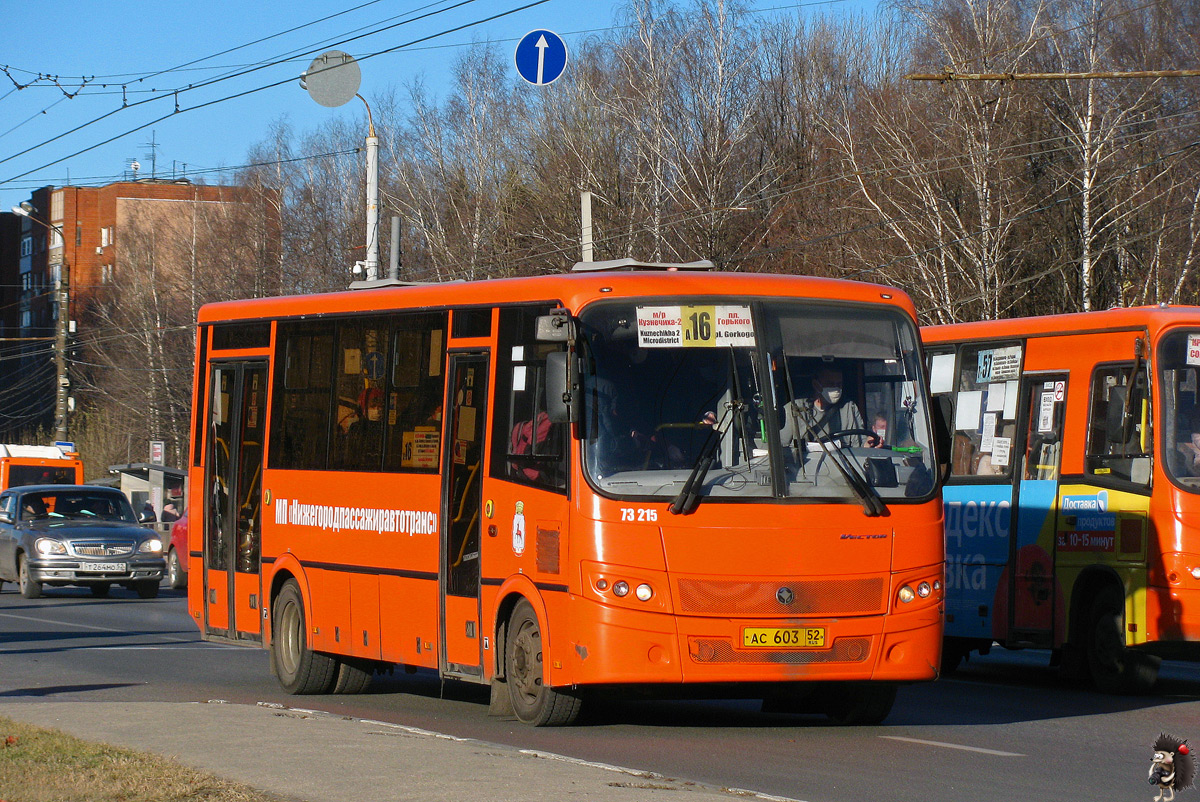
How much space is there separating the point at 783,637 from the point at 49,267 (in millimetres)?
110089

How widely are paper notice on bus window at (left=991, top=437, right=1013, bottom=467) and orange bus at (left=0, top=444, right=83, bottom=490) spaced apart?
101 ft

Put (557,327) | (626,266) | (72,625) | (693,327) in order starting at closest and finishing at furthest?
(557,327) → (693,327) → (626,266) → (72,625)

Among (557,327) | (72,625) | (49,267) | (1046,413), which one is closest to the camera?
(557,327)

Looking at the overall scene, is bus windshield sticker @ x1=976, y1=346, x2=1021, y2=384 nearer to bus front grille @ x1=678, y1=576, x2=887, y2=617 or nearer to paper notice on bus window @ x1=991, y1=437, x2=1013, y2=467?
paper notice on bus window @ x1=991, y1=437, x2=1013, y2=467

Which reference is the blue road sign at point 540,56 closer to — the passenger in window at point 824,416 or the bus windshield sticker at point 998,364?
the bus windshield sticker at point 998,364

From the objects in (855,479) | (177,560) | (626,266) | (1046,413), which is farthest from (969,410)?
(177,560)

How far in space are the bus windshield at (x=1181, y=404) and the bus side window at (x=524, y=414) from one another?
5.15 metres

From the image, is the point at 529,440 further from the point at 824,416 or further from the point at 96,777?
the point at 96,777

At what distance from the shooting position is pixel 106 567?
28219mm

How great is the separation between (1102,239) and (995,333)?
2115 centimetres

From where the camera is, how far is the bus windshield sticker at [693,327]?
36.4 feet

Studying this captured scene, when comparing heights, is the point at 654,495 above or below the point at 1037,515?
above

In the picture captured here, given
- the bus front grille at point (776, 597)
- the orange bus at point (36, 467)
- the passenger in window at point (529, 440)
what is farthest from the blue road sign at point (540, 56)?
the orange bus at point (36, 467)

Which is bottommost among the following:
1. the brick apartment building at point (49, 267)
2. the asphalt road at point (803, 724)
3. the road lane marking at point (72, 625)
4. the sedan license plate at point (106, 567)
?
the road lane marking at point (72, 625)
